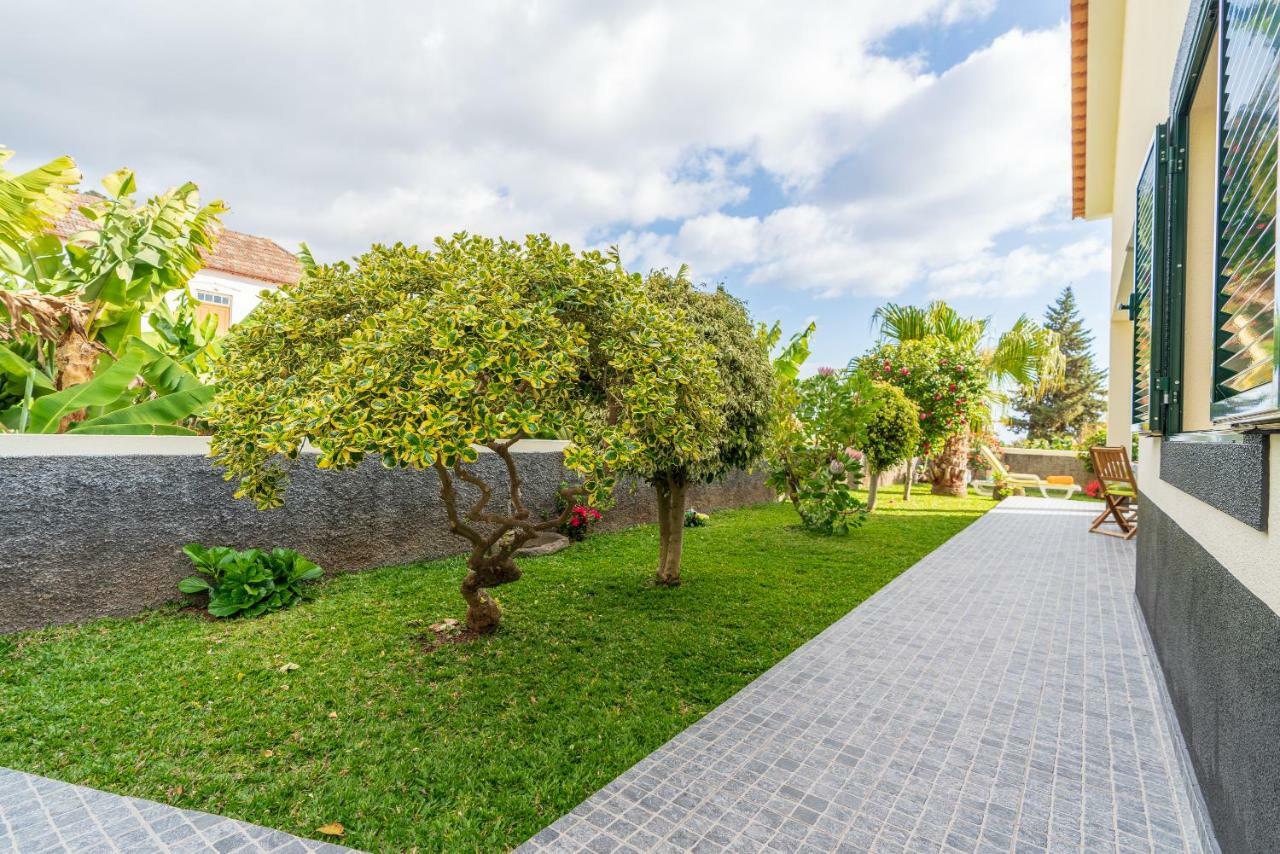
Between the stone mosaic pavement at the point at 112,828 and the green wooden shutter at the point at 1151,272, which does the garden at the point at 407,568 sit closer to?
the stone mosaic pavement at the point at 112,828

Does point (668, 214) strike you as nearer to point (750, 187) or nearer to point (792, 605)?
point (750, 187)

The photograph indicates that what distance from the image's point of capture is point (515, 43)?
951 cm

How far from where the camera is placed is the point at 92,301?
259 inches

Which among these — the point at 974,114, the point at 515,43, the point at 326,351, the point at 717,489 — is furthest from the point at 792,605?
the point at 974,114

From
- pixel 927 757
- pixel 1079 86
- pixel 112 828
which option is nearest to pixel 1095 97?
pixel 1079 86

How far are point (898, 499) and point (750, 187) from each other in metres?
13.1

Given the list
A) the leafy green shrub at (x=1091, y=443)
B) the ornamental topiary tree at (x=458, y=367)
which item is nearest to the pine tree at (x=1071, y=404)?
the leafy green shrub at (x=1091, y=443)

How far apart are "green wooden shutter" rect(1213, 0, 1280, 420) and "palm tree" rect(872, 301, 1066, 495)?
15.3m

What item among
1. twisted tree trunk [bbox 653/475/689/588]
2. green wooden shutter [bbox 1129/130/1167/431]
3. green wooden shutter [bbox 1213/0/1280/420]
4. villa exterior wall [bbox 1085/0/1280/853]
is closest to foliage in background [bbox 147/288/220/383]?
twisted tree trunk [bbox 653/475/689/588]

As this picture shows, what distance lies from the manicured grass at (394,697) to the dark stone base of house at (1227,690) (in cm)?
240

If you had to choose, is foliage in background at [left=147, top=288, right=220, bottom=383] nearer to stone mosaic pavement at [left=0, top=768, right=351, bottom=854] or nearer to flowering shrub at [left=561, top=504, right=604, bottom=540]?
flowering shrub at [left=561, top=504, right=604, bottom=540]

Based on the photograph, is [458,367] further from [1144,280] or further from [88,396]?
[1144,280]

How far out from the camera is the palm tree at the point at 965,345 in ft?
56.9

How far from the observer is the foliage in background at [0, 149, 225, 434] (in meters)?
5.68
